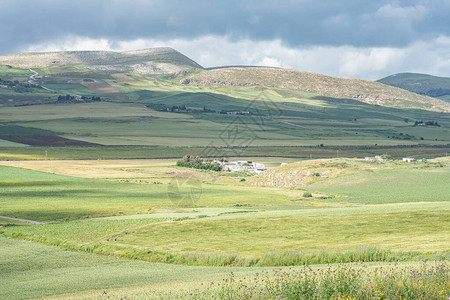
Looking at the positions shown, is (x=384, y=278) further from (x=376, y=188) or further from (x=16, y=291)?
(x=376, y=188)

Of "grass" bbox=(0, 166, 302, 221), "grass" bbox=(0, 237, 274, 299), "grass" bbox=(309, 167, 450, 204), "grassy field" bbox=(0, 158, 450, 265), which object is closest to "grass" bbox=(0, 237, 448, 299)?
"grass" bbox=(0, 237, 274, 299)

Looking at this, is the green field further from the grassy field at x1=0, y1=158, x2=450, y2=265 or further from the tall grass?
the tall grass

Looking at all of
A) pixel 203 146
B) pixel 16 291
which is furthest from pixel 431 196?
pixel 203 146

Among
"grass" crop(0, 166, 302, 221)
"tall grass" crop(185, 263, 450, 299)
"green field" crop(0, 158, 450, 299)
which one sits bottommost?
"grass" crop(0, 166, 302, 221)

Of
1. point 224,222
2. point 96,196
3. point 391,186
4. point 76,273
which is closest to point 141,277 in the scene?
point 76,273

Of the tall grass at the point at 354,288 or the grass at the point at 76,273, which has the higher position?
the tall grass at the point at 354,288

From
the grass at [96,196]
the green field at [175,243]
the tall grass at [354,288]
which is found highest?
the tall grass at [354,288]

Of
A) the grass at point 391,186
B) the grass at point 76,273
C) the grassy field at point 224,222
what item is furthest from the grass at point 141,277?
the grass at point 391,186

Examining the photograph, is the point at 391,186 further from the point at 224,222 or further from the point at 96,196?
the point at 224,222

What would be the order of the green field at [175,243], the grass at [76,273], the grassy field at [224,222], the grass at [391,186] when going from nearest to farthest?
1. the grass at [76,273]
2. the green field at [175,243]
3. the grassy field at [224,222]
4. the grass at [391,186]

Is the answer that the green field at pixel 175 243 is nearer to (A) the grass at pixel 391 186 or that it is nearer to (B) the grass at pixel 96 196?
(B) the grass at pixel 96 196

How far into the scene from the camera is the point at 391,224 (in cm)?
3803

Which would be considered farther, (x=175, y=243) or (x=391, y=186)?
(x=391, y=186)

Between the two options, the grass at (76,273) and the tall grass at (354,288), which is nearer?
the tall grass at (354,288)
